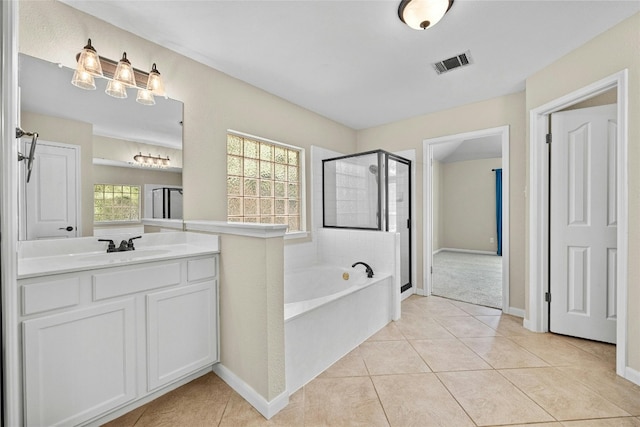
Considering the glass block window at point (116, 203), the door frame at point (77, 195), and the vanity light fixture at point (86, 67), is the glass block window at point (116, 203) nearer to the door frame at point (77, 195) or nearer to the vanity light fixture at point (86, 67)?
the door frame at point (77, 195)

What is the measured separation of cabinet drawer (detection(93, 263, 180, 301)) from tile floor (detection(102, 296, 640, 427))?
26.8 inches

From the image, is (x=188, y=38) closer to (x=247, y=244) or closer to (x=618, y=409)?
(x=247, y=244)

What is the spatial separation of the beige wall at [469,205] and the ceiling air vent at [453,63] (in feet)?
16.1

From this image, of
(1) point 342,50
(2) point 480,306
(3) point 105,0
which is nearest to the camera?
(3) point 105,0

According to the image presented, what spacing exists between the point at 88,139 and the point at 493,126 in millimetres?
3684

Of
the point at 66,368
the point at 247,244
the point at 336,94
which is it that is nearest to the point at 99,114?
the point at 247,244

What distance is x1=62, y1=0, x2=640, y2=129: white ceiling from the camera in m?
1.67

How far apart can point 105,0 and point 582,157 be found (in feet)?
11.7

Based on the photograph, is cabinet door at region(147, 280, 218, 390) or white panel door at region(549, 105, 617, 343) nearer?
cabinet door at region(147, 280, 218, 390)

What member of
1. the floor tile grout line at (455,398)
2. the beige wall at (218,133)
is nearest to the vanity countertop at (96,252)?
the beige wall at (218,133)

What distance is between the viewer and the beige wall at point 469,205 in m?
6.46

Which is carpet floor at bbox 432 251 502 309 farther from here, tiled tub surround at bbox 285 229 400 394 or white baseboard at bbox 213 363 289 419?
white baseboard at bbox 213 363 289 419

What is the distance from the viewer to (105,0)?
1.59m

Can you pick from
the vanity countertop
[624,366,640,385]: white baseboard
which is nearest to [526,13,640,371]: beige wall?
[624,366,640,385]: white baseboard
